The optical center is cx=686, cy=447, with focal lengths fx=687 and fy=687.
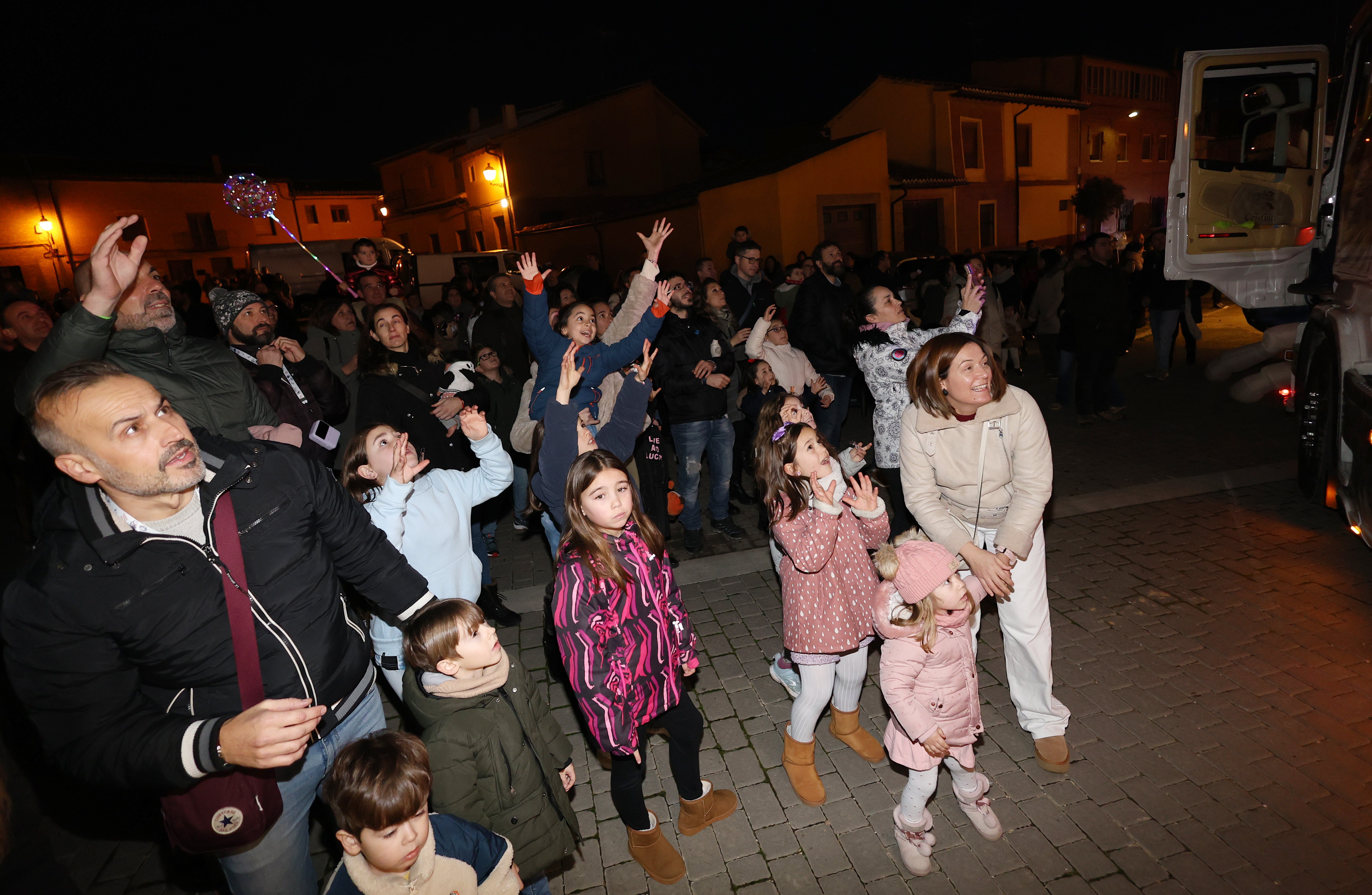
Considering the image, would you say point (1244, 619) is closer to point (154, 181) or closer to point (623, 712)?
point (623, 712)

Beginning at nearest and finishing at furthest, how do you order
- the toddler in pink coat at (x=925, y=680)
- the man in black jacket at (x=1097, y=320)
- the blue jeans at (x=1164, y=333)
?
1. the toddler in pink coat at (x=925, y=680)
2. the man in black jacket at (x=1097, y=320)
3. the blue jeans at (x=1164, y=333)

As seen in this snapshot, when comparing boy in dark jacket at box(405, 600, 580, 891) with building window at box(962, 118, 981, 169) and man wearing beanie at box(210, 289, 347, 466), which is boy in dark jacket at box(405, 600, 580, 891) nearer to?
man wearing beanie at box(210, 289, 347, 466)

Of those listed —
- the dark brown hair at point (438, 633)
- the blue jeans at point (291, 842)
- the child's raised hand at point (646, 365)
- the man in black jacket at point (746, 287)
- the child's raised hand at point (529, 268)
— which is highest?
the child's raised hand at point (529, 268)

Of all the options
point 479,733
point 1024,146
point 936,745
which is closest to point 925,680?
point 936,745

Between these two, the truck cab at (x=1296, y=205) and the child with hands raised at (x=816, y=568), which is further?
the truck cab at (x=1296, y=205)

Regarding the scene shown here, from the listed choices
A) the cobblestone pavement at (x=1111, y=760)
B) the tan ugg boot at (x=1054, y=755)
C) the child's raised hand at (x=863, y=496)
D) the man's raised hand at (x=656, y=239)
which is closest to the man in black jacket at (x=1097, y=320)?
the cobblestone pavement at (x=1111, y=760)

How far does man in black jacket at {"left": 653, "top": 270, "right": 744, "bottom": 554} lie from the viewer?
18.8 feet

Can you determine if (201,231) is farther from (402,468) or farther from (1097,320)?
(402,468)

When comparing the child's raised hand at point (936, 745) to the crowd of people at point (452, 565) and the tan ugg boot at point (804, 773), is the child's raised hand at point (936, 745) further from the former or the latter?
the tan ugg boot at point (804, 773)

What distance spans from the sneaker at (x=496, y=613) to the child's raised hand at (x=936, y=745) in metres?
3.28

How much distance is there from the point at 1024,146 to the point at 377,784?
33363 mm

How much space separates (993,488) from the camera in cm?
324

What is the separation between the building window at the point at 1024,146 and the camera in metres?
28.2

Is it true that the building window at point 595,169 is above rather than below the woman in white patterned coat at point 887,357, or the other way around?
above
